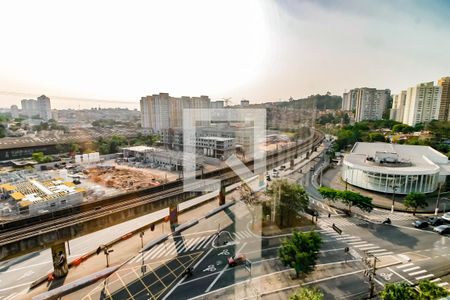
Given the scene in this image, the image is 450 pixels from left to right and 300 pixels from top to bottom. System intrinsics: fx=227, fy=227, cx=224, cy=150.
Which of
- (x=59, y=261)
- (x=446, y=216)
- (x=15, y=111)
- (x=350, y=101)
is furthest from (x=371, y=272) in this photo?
(x=15, y=111)

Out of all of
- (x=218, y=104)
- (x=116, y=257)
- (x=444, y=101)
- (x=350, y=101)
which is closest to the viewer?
(x=116, y=257)

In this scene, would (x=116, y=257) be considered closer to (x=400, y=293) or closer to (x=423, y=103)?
(x=400, y=293)

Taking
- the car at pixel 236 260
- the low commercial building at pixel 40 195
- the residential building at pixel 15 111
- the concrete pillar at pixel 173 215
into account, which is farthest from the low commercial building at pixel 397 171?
the residential building at pixel 15 111

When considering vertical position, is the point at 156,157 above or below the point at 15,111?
below

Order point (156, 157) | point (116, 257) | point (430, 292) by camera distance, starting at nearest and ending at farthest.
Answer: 1. point (430, 292)
2. point (116, 257)
3. point (156, 157)

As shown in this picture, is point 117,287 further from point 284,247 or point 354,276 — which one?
point 354,276

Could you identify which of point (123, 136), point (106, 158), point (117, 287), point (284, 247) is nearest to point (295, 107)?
point (284, 247)
